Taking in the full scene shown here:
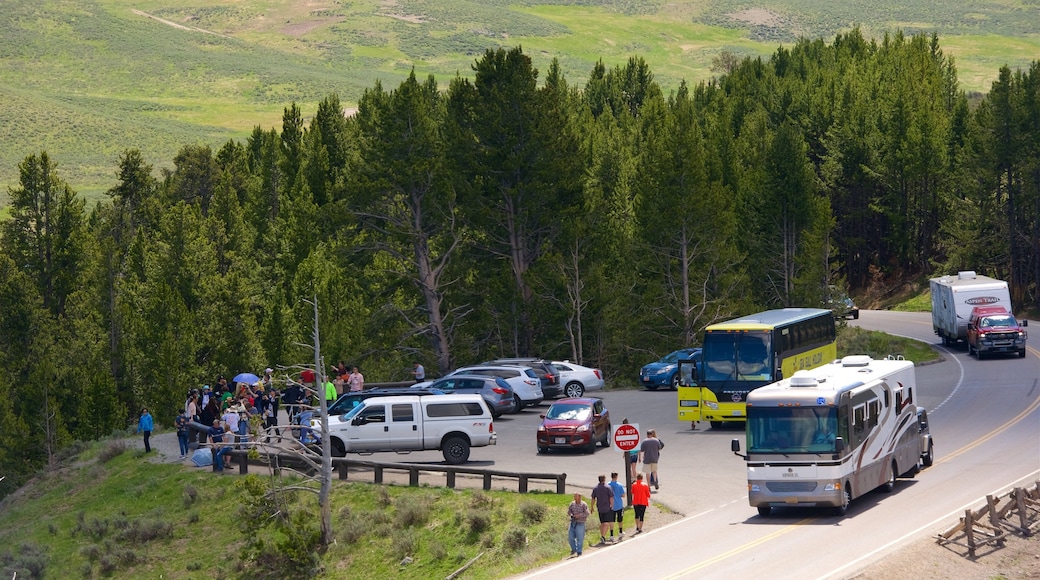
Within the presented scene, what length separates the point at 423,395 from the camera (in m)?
39.8

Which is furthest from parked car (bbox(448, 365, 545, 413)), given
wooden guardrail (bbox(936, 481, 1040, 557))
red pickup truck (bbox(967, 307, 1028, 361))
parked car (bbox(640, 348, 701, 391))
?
red pickup truck (bbox(967, 307, 1028, 361))

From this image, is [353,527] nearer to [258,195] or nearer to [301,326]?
[301,326]

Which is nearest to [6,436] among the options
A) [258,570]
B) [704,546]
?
[258,570]

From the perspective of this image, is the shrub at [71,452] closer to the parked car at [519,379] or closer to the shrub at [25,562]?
the shrub at [25,562]

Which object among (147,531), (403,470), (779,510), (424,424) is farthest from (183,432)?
(779,510)

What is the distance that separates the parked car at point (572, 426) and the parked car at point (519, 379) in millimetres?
Answer: 8584

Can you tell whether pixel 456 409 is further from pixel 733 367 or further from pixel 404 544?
pixel 733 367

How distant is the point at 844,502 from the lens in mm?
27953

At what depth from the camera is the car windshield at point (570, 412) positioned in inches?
1560

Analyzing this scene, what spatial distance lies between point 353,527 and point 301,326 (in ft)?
122

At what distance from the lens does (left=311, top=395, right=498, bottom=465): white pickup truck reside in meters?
39.3

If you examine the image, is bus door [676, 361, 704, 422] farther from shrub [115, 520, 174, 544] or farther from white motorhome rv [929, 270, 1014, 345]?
white motorhome rv [929, 270, 1014, 345]

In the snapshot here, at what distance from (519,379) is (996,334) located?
23990 mm

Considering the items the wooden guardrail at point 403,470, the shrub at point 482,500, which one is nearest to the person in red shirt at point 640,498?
the wooden guardrail at point 403,470
